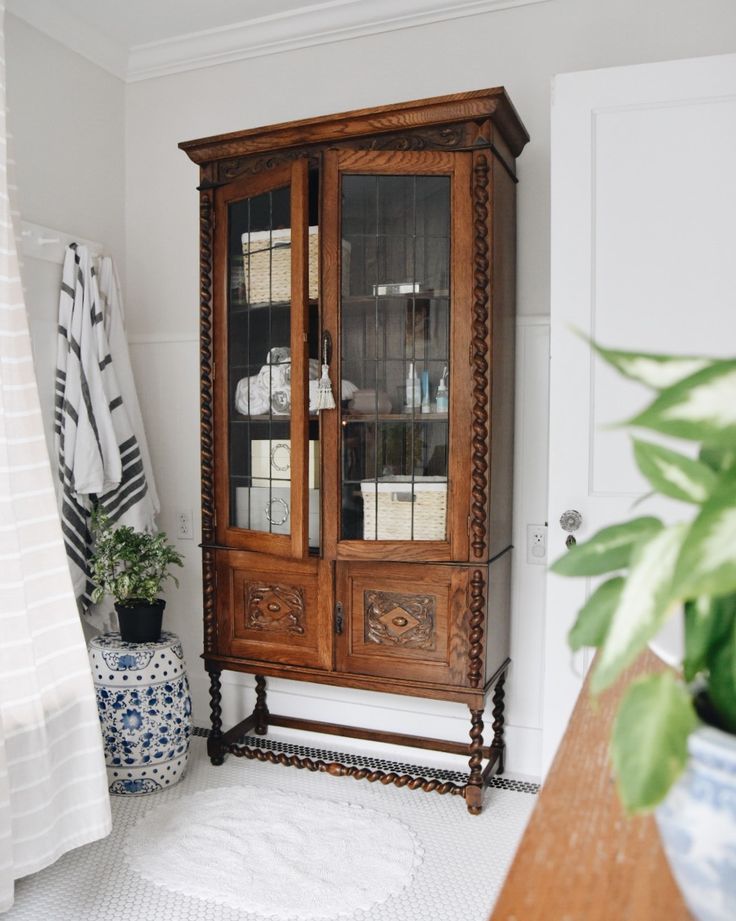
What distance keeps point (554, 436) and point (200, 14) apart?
2.03 metres

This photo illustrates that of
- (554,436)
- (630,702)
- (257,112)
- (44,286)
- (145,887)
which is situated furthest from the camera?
(257,112)

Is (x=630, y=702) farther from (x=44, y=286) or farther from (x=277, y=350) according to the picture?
(x=44, y=286)

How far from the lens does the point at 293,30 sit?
116 inches

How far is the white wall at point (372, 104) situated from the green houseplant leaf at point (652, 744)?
2349 millimetres

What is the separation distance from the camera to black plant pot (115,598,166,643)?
2.68 meters

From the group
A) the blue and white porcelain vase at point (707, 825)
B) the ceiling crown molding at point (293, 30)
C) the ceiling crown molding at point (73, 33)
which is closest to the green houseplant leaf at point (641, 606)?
the blue and white porcelain vase at point (707, 825)

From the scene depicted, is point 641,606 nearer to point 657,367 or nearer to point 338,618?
point 657,367

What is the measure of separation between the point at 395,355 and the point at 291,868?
4.81ft

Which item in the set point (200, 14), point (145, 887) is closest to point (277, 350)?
point (200, 14)

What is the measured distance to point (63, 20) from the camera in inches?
115

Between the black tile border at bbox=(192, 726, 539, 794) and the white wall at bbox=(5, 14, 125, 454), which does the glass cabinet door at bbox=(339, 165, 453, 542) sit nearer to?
the black tile border at bbox=(192, 726, 539, 794)

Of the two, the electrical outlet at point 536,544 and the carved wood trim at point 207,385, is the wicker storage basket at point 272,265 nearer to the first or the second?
the carved wood trim at point 207,385

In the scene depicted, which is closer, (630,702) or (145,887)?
(630,702)

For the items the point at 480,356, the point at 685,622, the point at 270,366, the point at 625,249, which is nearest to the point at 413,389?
the point at 480,356
